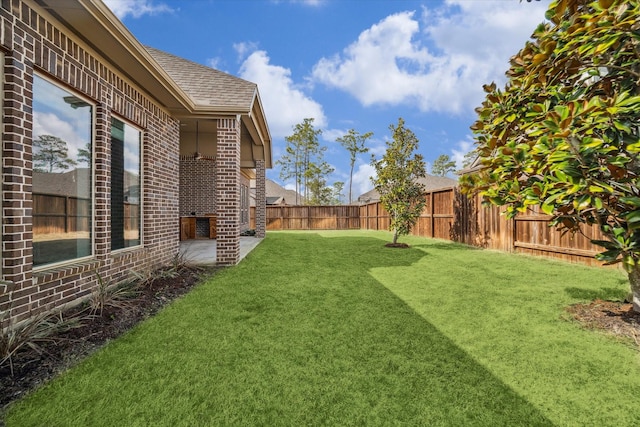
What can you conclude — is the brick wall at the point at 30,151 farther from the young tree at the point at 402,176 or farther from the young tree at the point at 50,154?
the young tree at the point at 402,176

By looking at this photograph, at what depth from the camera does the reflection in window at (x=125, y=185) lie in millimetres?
4227

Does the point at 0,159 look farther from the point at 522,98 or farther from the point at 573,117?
the point at 522,98

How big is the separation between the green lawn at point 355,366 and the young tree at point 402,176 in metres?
5.80

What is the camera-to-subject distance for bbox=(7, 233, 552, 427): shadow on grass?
1735 mm

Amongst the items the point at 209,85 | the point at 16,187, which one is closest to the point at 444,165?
the point at 209,85

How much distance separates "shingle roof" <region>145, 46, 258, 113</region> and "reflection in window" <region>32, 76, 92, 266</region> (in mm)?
2509

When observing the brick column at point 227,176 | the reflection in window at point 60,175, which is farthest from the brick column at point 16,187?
the brick column at point 227,176

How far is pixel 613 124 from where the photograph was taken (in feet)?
8.00

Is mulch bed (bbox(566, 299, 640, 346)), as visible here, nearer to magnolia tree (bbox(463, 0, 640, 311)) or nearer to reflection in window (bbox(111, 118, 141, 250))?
magnolia tree (bbox(463, 0, 640, 311))

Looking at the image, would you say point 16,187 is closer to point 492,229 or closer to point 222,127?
point 222,127

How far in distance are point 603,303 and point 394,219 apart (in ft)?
21.5

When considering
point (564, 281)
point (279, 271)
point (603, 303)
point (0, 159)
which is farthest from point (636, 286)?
point (0, 159)

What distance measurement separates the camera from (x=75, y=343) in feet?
8.52

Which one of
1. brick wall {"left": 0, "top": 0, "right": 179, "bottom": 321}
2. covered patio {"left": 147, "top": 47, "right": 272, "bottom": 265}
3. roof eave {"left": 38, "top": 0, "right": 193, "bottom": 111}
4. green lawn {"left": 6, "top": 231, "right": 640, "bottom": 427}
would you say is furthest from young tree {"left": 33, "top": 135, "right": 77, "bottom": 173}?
covered patio {"left": 147, "top": 47, "right": 272, "bottom": 265}
